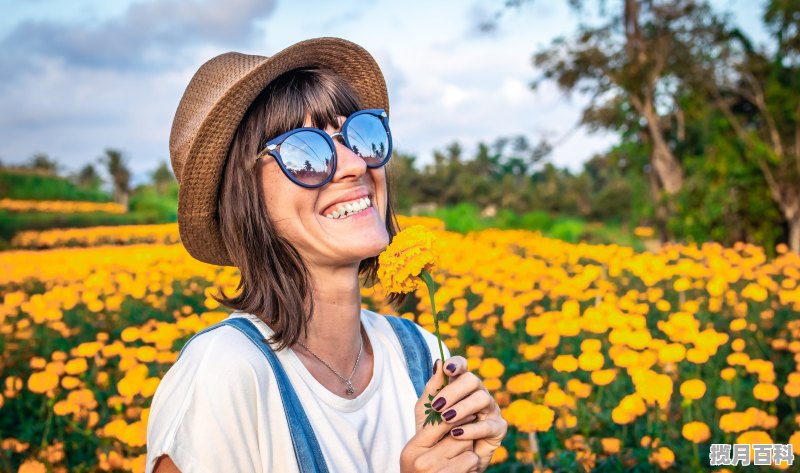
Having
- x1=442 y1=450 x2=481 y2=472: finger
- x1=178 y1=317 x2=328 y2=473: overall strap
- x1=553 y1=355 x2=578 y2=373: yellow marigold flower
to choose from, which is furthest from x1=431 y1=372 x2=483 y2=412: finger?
x1=553 y1=355 x2=578 y2=373: yellow marigold flower

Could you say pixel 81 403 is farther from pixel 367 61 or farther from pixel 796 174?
pixel 796 174

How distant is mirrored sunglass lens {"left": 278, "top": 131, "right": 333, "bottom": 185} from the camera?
4.68ft

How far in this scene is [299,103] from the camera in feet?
4.95

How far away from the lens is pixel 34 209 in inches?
673

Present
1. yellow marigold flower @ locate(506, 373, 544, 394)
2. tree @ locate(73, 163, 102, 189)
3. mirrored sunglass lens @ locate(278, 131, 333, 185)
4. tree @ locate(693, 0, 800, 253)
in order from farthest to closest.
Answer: tree @ locate(73, 163, 102, 189) → tree @ locate(693, 0, 800, 253) → yellow marigold flower @ locate(506, 373, 544, 394) → mirrored sunglass lens @ locate(278, 131, 333, 185)

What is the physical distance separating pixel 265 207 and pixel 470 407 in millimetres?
628

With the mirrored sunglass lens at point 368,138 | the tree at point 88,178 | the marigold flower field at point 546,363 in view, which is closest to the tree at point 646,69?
the marigold flower field at point 546,363

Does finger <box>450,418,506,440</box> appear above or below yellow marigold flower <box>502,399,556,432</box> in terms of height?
above

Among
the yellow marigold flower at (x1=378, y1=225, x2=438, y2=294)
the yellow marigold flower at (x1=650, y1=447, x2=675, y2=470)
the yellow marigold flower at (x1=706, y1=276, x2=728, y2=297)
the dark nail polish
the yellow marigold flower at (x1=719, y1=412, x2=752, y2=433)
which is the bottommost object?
the yellow marigold flower at (x1=650, y1=447, x2=675, y2=470)

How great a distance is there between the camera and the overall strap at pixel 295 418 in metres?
1.28

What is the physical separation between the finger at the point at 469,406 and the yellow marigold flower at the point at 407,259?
0.23 meters

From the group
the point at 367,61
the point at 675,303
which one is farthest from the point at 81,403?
the point at 675,303

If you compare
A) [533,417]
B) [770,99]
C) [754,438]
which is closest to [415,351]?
[533,417]

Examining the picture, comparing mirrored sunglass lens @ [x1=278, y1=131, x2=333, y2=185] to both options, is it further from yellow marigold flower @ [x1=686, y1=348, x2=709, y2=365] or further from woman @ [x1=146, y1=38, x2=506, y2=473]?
yellow marigold flower @ [x1=686, y1=348, x2=709, y2=365]
